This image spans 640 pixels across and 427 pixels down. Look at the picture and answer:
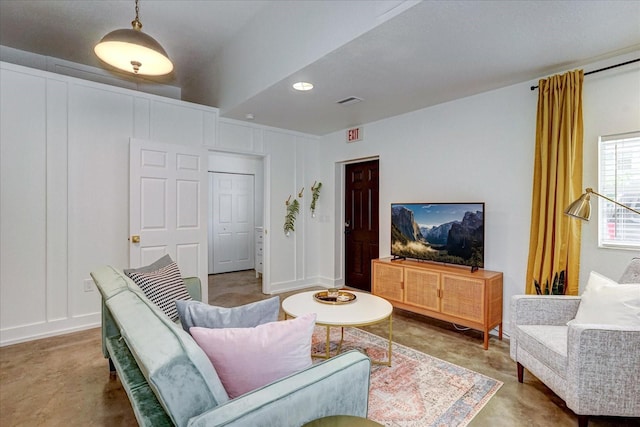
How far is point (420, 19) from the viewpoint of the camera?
6.46 ft

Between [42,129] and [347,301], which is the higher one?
[42,129]

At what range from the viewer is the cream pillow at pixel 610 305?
69.0 inches

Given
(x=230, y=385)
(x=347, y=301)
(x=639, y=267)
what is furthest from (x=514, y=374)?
(x=230, y=385)

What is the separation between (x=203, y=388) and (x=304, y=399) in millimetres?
317

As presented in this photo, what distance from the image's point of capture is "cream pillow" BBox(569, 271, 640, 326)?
175cm

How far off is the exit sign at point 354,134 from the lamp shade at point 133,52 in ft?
9.19

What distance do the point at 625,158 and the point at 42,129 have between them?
5056mm

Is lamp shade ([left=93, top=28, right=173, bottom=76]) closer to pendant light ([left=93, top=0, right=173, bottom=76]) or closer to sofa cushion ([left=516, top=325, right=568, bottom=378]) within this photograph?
pendant light ([left=93, top=0, right=173, bottom=76])

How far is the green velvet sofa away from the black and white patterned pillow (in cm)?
65

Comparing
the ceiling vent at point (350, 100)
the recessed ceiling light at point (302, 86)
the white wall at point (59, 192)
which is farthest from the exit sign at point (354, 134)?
the white wall at point (59, 192)

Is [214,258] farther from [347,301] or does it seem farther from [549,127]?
[549,127]

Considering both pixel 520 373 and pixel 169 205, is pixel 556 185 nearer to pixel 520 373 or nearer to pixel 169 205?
pixel 520 373

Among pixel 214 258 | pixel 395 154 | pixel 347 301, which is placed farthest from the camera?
pixel 214 258

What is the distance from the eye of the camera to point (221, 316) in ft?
4.35
